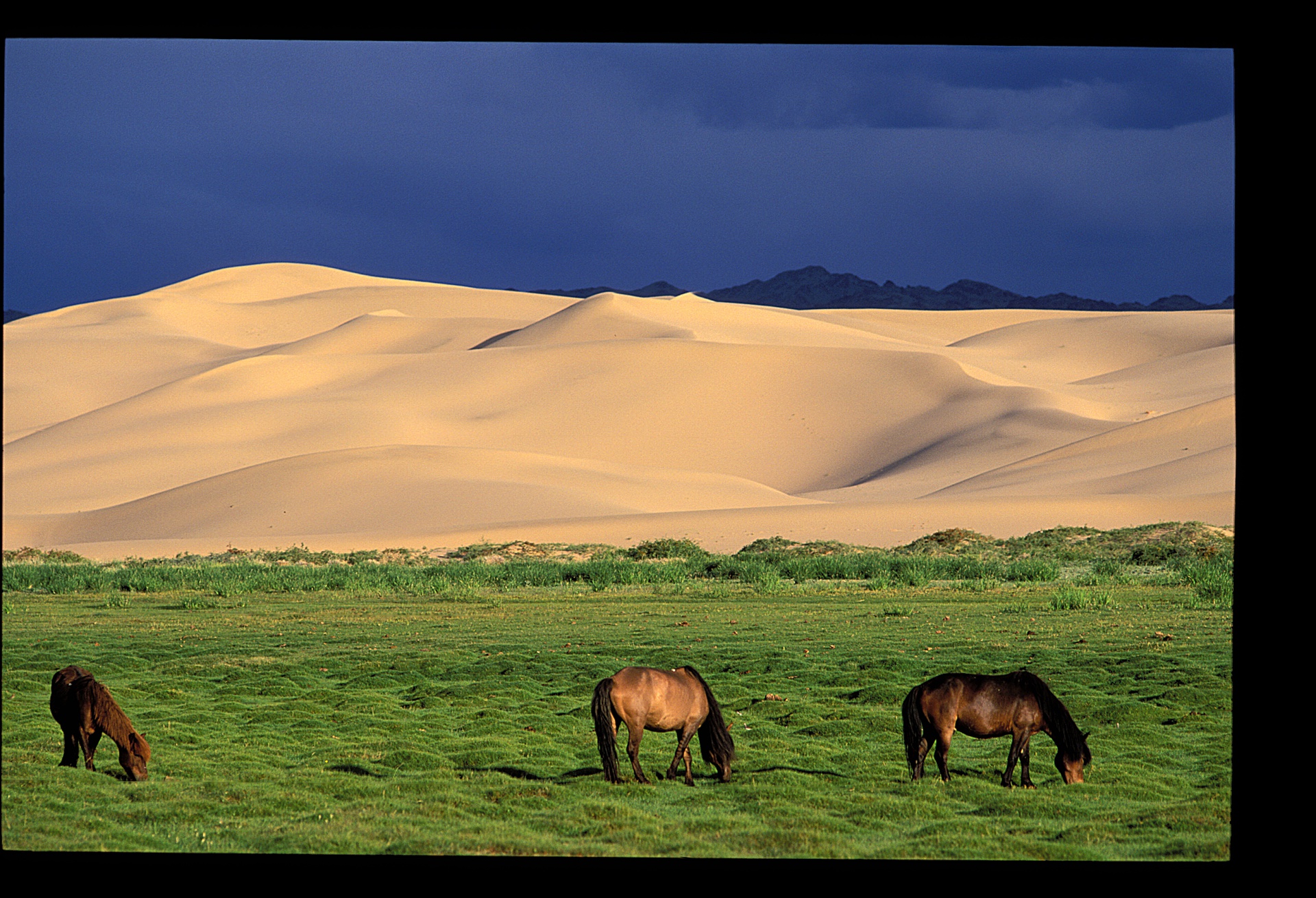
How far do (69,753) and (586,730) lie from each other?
4097 mm

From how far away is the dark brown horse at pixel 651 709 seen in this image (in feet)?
26.3

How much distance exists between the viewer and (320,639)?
18.3m

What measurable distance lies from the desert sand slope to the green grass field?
24570mm

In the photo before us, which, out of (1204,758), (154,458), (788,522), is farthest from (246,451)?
(1204,758)

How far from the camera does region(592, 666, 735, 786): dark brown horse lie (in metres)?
8.03

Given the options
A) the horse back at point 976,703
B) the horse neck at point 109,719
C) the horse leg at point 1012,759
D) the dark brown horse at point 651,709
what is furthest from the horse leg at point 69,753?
the horse leg at point 1012,759

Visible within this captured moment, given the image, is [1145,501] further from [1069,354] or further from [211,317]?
[211,317]

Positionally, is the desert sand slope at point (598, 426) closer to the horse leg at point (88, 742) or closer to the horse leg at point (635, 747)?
the horse leg at point (88, 742)

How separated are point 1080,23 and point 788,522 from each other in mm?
43137

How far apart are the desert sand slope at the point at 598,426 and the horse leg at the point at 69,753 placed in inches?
1424

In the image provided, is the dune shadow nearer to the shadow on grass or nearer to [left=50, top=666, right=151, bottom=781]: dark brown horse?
the shadow on grass

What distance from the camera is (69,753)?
905 cm

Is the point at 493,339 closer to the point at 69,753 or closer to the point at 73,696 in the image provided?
the point at 69,753

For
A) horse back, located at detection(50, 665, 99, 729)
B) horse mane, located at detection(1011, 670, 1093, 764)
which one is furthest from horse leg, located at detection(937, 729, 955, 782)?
horse back, located at detection(50, 665, 99, 729)
